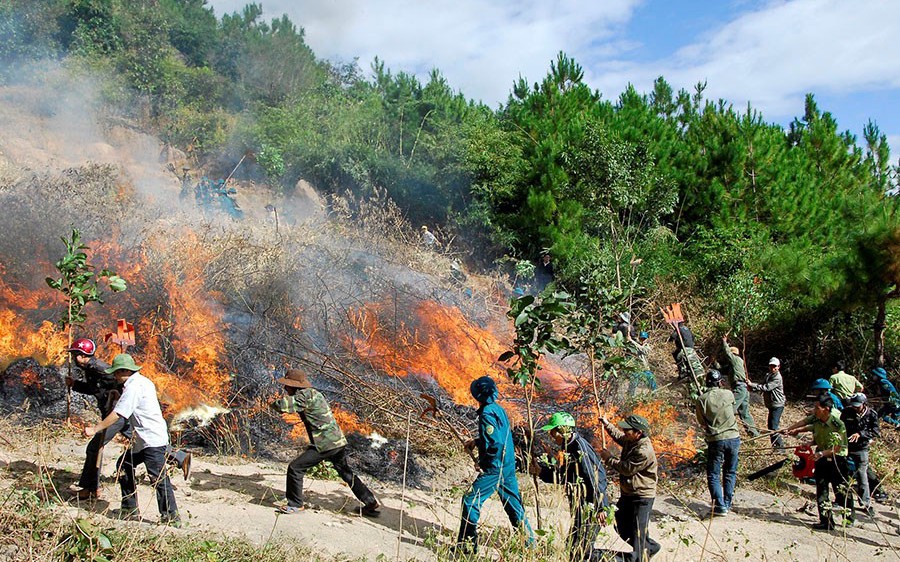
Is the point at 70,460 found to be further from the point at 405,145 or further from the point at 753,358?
the point at 405,145

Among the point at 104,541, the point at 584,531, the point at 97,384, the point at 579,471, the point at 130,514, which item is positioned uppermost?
the point at 97,384

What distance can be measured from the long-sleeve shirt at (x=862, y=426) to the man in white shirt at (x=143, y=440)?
614 cm

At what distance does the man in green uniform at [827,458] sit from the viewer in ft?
21.5

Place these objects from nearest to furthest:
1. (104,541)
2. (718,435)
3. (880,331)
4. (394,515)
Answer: (104,541) < (394,515) < (718,435) < (880,331)

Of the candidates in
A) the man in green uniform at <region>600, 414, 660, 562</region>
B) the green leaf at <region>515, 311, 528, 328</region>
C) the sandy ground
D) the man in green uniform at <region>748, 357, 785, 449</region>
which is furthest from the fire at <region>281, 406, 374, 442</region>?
the man in green uniform at <region>748, 357, 785, 449</region>

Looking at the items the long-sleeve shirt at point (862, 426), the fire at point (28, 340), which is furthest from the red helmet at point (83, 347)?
the long-sleeve shirt at point (862, 426)

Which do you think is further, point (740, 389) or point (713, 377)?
point (740, 389)

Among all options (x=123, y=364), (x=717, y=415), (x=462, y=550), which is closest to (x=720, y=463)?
(x=717, y=415)

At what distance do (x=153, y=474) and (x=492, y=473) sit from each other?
251 cm

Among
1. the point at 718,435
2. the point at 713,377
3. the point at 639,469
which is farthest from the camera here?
the point at 713,377

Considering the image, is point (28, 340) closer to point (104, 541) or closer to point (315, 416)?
point (315, 416)

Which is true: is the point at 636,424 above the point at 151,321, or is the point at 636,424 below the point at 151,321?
below

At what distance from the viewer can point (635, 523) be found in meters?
5.15

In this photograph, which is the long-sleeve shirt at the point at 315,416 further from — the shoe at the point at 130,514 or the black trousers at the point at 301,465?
the shoe at the point at 130,514
